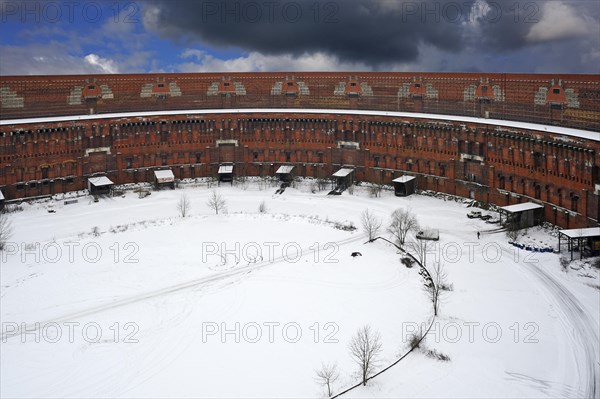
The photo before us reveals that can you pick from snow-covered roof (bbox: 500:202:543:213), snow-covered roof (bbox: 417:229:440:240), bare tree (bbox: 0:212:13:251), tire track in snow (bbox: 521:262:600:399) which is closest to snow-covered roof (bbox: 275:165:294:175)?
snow-covered roof (bbox: 417:229:440:240)

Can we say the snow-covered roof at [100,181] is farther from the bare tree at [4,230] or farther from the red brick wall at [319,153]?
the bare tree at [4,230]

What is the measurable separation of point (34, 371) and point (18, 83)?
40.6 meters

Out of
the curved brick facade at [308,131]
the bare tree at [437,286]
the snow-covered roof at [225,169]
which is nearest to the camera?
the bare tree at [437,286]

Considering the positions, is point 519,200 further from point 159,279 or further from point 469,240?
point 159,279

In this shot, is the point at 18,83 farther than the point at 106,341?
Yes

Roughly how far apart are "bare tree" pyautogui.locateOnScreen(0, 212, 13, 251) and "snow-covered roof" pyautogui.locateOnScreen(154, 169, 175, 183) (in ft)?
47.7

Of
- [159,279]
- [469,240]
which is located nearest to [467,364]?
[469,240]

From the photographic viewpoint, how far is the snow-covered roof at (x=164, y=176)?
54812 millimetres

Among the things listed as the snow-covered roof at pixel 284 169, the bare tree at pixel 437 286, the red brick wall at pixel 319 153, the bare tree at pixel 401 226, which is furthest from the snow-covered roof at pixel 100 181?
the bare tree at pixel 437 286

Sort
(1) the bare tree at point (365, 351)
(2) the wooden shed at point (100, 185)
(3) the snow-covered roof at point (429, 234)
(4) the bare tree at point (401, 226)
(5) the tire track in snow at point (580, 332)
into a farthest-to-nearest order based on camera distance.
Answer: (2) the wooden shed at point (100, 185), (3) the snow-covered roof at point (429, 234), (4) the bare tree at point (401, 226), (1) the bare tree at point (365, 351), (5) the tire track in snow at point (580, 332)

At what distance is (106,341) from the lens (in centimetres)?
2681

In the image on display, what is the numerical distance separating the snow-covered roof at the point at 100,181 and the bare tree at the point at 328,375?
35.7m

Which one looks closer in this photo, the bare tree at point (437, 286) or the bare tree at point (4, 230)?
the bare tree at point (437, 286)

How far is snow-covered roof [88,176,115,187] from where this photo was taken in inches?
2055
